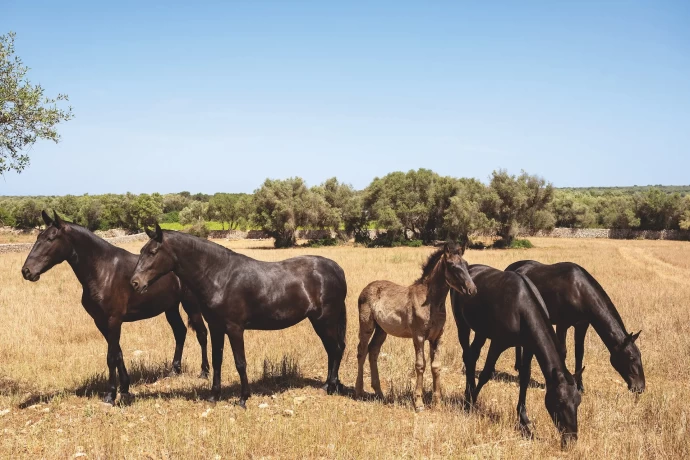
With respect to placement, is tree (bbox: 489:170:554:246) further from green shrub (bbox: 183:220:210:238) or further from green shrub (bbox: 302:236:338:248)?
green shrub (bbox: 183:220:210:238)

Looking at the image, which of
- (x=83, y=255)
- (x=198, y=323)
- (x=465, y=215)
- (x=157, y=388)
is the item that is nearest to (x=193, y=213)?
(x=465, y=215)

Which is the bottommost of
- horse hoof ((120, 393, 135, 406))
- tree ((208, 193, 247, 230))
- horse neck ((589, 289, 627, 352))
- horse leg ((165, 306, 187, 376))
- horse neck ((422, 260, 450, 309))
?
horse hoof ((120, 393, 135, 406))

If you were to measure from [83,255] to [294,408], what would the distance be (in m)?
4.22

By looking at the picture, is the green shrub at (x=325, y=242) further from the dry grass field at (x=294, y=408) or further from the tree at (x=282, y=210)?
the dry grass field at (x=294, y=408)

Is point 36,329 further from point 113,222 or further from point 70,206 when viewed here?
point 70,206

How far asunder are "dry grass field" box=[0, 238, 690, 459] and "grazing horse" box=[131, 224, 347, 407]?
0.94 metres

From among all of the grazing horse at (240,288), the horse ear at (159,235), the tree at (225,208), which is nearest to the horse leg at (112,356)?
the grazing horse at (240,288)

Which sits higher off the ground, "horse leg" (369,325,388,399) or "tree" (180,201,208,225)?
"tree" (180,201,208,225)

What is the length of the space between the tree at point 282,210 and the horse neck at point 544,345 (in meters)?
52.9

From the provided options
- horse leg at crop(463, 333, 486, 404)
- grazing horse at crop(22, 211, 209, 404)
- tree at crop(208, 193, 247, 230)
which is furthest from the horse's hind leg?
tree at crop(208, 193, 247, 230)

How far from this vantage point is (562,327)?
28.1 feet

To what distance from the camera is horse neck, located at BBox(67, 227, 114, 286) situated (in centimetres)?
742

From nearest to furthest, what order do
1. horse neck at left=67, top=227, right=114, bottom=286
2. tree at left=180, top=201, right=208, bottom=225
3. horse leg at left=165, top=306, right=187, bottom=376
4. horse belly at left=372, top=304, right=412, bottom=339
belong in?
horse belly at left=372, top=304, right=412, bottom=339, horse neck at left=67, top=227, right=114, bottom=286, horse leg at left=165, top=306, right=187, bottom=376, tree at left=180, top=201, right=208, bottom=225

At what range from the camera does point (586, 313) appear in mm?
8109
